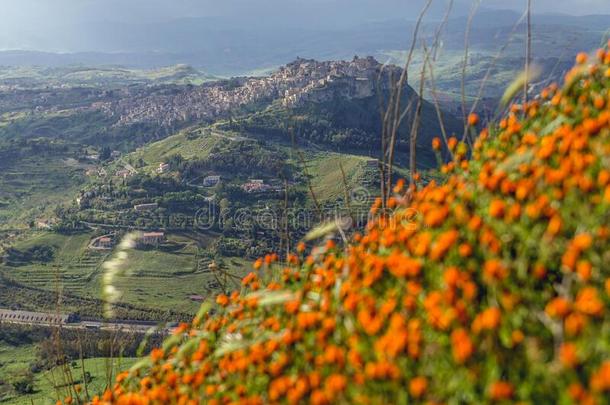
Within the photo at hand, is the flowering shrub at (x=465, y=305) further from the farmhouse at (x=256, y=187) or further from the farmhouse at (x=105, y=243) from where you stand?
the farmhouse at (x=256, y=187)

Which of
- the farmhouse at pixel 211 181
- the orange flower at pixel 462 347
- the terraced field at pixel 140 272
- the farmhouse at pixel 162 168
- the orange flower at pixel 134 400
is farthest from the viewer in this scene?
the farmhouse at pixel 162 168

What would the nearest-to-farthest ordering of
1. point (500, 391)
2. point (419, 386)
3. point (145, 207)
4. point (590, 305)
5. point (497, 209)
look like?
point (500, 391)
point (590, 305)
point (419, 386)
point (497, 209)
point (145, 207)

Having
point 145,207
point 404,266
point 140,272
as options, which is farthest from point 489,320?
point 145,207

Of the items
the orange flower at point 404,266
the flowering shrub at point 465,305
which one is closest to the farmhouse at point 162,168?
the flowering shrub at point 465,305

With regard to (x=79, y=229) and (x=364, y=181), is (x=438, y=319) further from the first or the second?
(x=79, y=229)

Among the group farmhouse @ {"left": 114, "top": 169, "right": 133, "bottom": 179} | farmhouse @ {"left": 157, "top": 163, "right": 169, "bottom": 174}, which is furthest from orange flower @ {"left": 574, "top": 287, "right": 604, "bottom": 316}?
farmhouse @ {"left": 114, "top": 169, "right": 133, "bottom": 179}

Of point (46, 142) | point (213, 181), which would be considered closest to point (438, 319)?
point (213, 181)

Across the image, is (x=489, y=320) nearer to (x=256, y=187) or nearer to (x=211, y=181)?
(x=256, y=187)

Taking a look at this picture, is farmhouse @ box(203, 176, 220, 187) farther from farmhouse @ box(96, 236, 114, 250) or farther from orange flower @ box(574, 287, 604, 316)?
orange flower @ box(574, 287, 604, 316)

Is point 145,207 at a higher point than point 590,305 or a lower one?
lower
